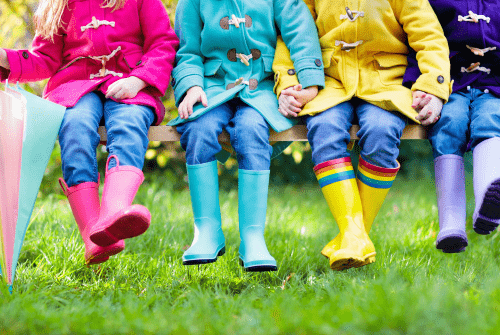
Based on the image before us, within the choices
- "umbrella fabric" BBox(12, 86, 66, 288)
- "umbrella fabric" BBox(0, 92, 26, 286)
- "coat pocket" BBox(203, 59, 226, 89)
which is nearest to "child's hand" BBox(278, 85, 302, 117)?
"coat pocket" BBox(203, 59, 226, 89)

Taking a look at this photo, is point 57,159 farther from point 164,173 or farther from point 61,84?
point 61,84

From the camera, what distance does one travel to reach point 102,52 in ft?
7.30

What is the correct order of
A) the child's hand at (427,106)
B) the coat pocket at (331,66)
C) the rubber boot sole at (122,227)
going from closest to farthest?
the rubber boot sole at (122,227) → the child's hand at (427,106) → the coat pocket at (331,66)

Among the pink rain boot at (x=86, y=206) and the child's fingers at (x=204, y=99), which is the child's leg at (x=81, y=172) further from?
the child's fingers at (x=204, y=99)

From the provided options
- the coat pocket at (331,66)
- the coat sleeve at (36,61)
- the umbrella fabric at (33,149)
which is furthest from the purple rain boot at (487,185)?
the coat sleeve at (36,61)

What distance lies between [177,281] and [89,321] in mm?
610

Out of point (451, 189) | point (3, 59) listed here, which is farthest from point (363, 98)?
point (3, 59)

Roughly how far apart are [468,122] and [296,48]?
0.83 metres

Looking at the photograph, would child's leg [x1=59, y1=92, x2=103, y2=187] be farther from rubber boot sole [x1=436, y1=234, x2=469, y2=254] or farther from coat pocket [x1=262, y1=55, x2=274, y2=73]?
rubber boot sole [x1=436, y1=234, x2=469, y2=254]

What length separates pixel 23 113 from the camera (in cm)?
187

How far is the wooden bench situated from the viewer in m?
2.07

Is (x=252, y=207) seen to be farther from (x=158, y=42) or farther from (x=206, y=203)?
(x=158, y=42)

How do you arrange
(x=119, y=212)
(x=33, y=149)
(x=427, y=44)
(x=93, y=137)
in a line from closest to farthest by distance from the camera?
(x=119, y=212) → (x=33, y=149) → (x=93, y=137) → (x=427, y=44)

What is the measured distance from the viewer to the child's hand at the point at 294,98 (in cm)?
208
